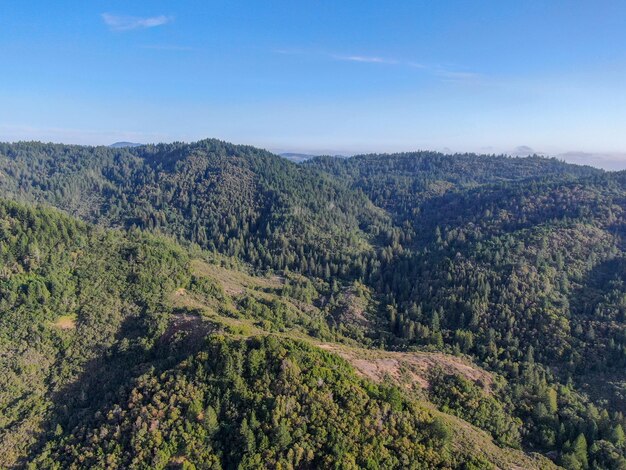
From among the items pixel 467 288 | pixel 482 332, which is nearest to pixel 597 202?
pixel 467 288

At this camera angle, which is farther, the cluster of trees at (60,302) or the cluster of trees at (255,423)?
the cluster of trees at (60,302)

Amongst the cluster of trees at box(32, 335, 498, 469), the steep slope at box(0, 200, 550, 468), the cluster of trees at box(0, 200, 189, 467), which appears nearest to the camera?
the cluster of trees at box(32, 335, 498, 469)

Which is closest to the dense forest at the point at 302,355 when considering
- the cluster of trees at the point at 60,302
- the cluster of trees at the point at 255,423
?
the cluster of trees at the point at 255,423

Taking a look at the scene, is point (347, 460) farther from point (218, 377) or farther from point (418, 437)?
point (218, 377)

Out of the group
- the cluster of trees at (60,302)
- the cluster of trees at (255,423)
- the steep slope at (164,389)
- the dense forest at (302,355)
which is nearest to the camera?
the cluster of trees at (255,423)

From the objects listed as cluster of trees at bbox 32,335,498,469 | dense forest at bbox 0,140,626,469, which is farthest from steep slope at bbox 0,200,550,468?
dense forest at bbox 0,140,626,469

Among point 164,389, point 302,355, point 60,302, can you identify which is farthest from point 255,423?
point 60,302

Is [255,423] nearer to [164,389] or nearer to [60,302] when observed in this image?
[164,389]

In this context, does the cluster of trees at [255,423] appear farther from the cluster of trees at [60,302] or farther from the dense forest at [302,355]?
the cluster of trees at [60,302]

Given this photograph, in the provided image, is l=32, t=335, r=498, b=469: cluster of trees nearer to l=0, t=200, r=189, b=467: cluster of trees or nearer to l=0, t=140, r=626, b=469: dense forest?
l=0, t=140, r=626, b=469: dense forest

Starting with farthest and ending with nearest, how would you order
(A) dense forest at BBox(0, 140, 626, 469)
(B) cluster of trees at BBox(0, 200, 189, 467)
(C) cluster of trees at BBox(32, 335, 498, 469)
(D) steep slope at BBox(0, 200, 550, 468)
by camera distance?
(B) cluster of trees at BBox(0, 200, 189, 467) → (A) dense forest at BBox(0, 140, 626, 469) → (D) steep slope at BBox(0, 200, 550, 468) → (C) cluster of trees at BBox(32, 335, 498, 469)

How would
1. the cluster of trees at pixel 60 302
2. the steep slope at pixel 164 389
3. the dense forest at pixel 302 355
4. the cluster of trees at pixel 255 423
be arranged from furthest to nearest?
1. the cluster of trees at pixel 60 302
2. the dense forest at pixel 302 355
3. the steep slope at pixel 164 389
4. the cluster of trees at pixel 255 423
